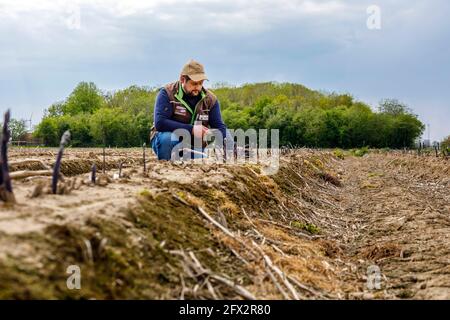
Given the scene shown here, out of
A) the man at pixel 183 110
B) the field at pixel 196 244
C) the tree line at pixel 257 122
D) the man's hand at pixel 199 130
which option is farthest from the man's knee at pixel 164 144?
the tree line at pixel 257 122

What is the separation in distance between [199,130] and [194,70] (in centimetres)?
99

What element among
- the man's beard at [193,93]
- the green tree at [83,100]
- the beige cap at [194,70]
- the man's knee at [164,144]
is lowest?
the man's knee at [164,144]

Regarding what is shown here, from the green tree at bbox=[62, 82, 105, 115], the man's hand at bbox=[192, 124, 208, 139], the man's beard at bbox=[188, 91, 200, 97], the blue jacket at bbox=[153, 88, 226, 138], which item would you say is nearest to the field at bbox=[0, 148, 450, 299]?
the man's hand at bbox=[192, 124, 208, 139]

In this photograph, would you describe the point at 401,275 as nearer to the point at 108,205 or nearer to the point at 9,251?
the point at 108,205

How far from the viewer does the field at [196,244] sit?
3.20 meters

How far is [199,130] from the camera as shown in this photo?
8.67 metres

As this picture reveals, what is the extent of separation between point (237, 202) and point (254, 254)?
82.2 inches

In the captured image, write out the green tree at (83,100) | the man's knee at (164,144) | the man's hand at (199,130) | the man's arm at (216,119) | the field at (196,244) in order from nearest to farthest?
the field at (196,244)
the man's hand at (199,130)
the man's knee at (164,144)
the man's arm at (216,119)
the green tree at (83,100)

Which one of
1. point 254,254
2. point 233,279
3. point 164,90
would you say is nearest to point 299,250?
point 254,254

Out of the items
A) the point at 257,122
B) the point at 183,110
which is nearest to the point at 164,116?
the point at 183,110

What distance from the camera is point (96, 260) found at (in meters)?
3.35

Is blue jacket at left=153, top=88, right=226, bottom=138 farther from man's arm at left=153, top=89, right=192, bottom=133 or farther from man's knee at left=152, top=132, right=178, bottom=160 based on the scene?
man's knee at left=152, top=132, right=178, bottom=160

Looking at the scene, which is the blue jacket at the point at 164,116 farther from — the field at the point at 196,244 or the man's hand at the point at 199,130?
the field at the point at 196,244

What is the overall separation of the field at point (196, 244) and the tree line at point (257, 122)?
1932 inches
